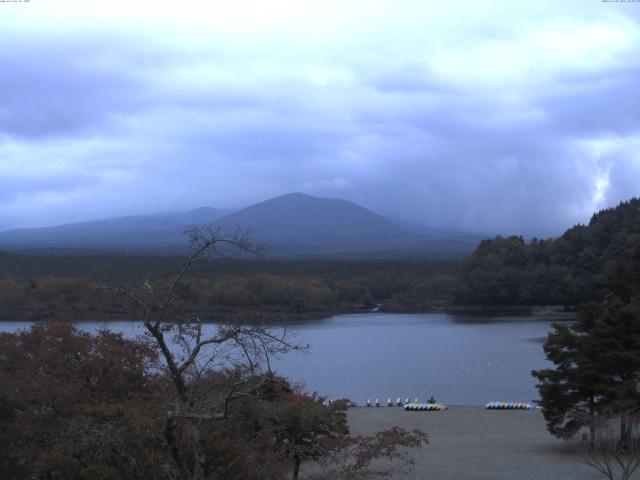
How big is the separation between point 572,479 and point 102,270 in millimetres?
57387

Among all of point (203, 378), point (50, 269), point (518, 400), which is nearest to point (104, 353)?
point (203, 378)

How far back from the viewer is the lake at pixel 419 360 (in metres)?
30.4

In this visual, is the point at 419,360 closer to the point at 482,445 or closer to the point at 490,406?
the point at 490,406

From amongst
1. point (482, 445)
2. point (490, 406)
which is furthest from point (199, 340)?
point (490, 406)

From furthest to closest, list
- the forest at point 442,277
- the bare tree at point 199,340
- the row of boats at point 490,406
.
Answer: the forest at point 442,277
the row of boats at point 490,406
the bare tree at point 199,340

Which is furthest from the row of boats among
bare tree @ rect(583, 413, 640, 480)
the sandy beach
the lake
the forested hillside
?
the forested hillside

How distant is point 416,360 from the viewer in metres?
40.4

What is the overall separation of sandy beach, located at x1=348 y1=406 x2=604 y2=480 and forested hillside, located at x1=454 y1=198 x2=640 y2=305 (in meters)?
47.0

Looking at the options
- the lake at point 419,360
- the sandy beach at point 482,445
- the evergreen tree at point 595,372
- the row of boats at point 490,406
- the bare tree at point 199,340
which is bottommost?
the lake at point 419,360

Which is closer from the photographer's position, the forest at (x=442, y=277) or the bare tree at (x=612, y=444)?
the bare tree at (x=612, y=444)

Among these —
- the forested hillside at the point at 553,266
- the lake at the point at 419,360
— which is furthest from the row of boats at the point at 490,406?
the forested hillside at the point at 553,266

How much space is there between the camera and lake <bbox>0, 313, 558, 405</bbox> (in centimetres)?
3039

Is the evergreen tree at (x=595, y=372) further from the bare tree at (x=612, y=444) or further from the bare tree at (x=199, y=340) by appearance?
the bare tree at (x=199, y=340)

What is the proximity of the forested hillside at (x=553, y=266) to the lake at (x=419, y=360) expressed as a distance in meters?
10.00
